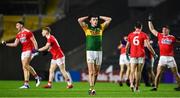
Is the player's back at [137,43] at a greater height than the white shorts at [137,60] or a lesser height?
greater

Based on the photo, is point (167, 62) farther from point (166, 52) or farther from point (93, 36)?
point (93, 36)

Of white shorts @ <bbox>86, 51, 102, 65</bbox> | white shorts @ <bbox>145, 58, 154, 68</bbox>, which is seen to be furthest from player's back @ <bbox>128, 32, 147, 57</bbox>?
white shorts @ <bbox>145, 58, 154, 68</bbox>

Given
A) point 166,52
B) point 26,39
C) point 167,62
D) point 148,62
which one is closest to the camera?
point 167,62

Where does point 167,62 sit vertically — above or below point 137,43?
below

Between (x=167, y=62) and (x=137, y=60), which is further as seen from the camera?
(x=167, y=62)

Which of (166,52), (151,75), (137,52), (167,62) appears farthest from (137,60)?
(151,75)

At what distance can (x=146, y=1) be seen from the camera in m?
46.6

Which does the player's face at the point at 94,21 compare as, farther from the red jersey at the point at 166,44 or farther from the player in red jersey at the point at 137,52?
the red jersey at the point at 166,44

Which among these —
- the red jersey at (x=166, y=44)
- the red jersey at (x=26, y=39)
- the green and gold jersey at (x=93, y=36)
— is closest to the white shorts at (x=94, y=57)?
the green and gold jersey at (x=93, y=36)

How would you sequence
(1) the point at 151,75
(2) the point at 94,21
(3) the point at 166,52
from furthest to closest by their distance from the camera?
(1) the point at 151,75
(3) the point at 166,52
(2) the point at 94,21

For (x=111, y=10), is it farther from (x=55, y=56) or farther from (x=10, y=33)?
(x=55, y=56)

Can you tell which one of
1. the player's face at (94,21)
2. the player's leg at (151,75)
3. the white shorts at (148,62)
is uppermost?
the player's face at (94,21)

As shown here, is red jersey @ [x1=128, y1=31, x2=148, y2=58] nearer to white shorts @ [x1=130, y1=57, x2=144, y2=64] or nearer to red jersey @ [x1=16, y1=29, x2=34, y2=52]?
white shorts @ [x1=130, y1=57, x2=144, y2=64]

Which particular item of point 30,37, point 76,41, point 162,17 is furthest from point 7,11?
point 30,37
